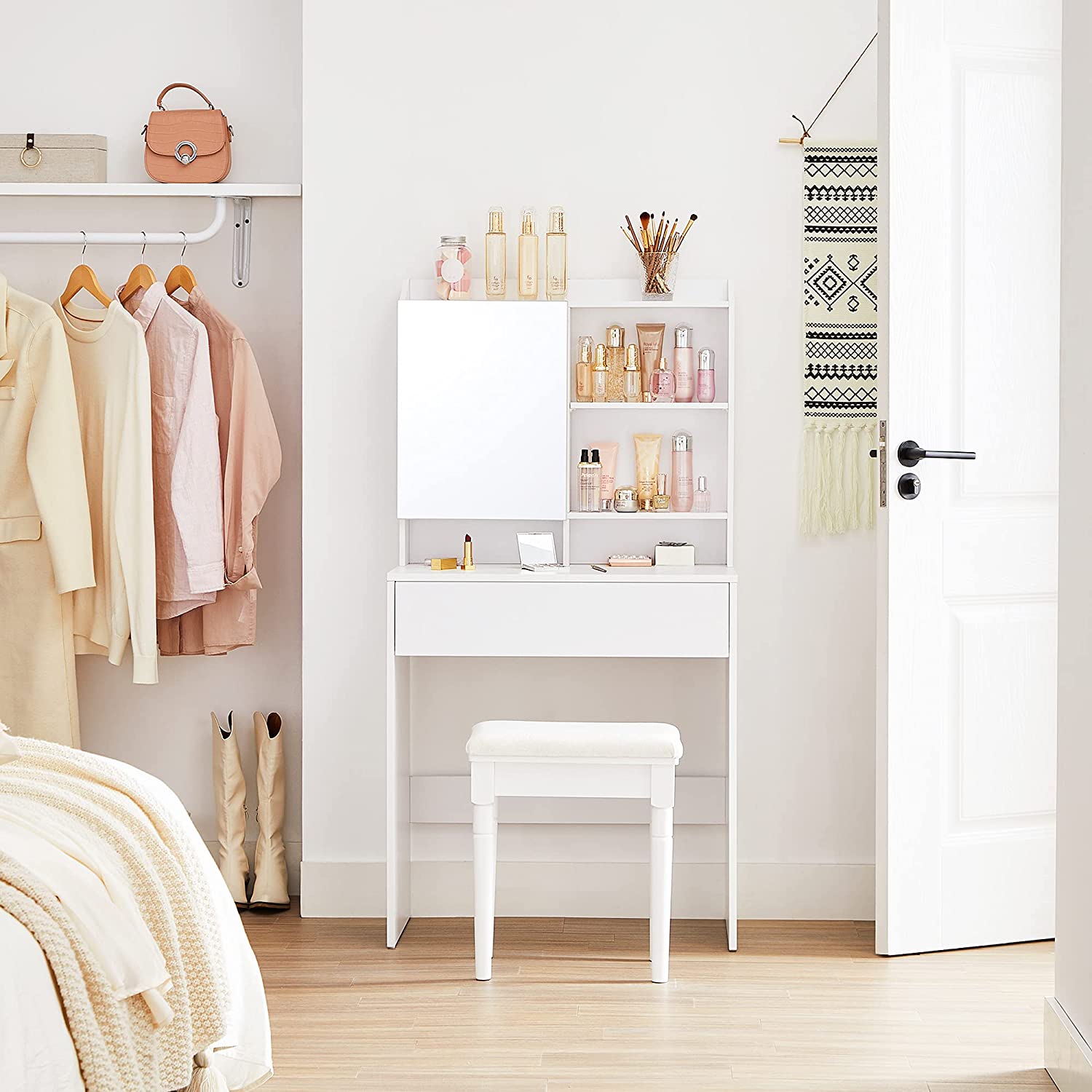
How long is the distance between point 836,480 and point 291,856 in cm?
177

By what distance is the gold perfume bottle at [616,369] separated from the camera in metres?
3.20

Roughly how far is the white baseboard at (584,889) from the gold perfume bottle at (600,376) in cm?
119

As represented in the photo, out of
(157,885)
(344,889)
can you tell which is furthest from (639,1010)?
(157,885)

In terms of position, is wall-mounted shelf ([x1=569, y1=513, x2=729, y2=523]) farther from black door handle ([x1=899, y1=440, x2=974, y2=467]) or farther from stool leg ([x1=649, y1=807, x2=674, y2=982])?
stool leg ([x1=649, y1=807, x2=674, y2=982])

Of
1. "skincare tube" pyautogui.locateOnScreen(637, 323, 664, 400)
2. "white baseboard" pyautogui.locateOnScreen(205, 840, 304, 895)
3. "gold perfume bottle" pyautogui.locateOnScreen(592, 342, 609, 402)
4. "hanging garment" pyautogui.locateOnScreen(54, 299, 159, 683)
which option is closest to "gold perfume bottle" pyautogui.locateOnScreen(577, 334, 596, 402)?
"gold perfume bottle" pyautogui.locateOnScreen(592, 342, 609, 402)

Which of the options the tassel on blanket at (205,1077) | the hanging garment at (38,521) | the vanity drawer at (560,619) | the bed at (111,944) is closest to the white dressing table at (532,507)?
the vanity drawer at (560,619)

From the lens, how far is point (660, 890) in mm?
2723

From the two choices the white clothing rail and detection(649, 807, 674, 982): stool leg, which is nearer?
detection(649, 807, 674, 982): stool leg

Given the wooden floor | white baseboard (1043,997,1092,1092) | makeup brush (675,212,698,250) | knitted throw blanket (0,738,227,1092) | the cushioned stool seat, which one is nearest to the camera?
knitted throw blanket (0,738,227,1092)

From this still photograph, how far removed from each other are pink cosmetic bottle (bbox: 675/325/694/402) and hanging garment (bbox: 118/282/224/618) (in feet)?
3.83

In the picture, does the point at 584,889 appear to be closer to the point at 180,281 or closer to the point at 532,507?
the point at 532,507

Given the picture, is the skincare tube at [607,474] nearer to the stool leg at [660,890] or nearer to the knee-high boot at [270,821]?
the stool leg at [660,890]

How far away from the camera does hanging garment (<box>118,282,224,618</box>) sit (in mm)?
3090

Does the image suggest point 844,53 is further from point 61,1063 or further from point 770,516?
point 61,1063
